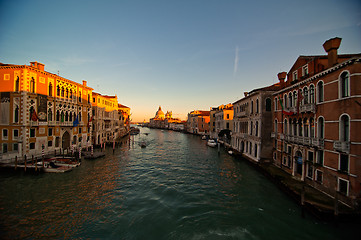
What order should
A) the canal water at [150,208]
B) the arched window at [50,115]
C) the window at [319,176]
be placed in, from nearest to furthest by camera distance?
the canal water at [150,208] → the window at [319,176] → the arched window at [50,115]

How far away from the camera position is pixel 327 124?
12.0 m

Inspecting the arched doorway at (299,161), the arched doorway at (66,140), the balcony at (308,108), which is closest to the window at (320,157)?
the arched doorway at (299,161)

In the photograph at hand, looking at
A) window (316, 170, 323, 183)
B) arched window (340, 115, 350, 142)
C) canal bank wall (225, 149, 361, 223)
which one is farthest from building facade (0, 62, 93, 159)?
arched window (340, 115, 350, 142)

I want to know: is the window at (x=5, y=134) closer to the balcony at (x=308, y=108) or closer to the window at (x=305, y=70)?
the balcony at (x=308, y=108)

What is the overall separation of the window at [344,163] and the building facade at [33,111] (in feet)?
98.8

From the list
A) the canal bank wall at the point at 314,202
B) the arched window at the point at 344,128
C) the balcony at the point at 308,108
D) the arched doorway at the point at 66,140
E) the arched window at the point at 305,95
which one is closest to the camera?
the canal bank wall at the point at 314,202

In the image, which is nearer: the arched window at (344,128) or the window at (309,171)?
the arched window at (344,128)

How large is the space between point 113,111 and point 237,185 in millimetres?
40114

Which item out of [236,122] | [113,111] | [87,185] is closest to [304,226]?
[87,185]

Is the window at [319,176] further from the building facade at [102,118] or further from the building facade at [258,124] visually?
the building facade at [102,118]

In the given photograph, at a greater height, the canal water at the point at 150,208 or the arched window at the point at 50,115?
the arched window at the point at 50,115

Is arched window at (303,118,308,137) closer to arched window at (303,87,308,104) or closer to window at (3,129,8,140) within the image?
arched window at (303,87,308,104)

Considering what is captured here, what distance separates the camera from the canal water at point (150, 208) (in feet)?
31.0

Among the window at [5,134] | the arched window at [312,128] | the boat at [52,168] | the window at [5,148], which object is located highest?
the arched window at [312,128]
